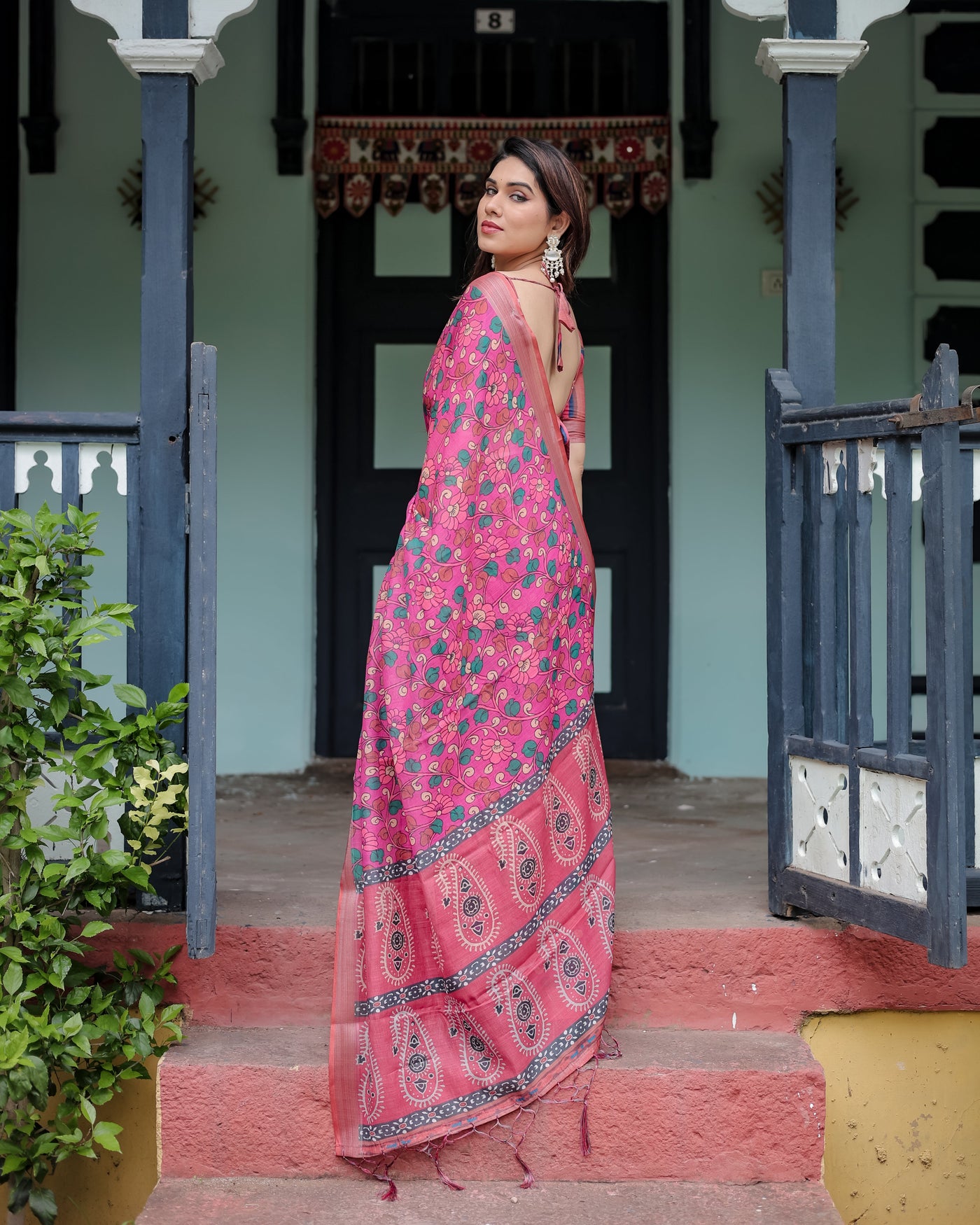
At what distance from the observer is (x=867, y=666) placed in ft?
10.7

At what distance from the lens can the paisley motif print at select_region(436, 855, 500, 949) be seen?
298cm

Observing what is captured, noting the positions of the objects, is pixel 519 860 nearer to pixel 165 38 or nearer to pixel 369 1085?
pixel 369 1085

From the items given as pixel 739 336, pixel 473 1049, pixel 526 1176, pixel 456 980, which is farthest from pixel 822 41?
pixel 526 1176

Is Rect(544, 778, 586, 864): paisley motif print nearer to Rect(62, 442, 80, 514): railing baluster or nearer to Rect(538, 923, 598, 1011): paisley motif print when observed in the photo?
Rect(538, 923, 598, 1011): paisley motif print

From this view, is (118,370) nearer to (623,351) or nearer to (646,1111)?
(623,351)

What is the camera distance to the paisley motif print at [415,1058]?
2936mm

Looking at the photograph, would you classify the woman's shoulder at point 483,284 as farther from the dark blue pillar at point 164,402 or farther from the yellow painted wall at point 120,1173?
the yellow painted wall at point 120,1173

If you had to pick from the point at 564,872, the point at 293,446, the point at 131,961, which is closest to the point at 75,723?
the point at 131,961

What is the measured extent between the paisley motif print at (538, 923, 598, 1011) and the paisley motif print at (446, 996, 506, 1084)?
21 centimetres

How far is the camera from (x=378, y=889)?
119 inches

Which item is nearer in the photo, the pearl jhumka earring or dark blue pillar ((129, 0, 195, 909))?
the pearl jhumka earring

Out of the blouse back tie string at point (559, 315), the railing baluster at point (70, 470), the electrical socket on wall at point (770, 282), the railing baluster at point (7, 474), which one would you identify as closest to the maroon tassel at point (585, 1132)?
the blouse back tie string at point (559, 315)

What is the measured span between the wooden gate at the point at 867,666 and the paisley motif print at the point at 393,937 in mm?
1019

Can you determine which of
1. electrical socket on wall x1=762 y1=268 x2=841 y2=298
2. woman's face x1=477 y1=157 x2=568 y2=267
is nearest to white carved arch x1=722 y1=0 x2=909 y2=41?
woman's face x1=477 y1=157 x2=568 y2=267
